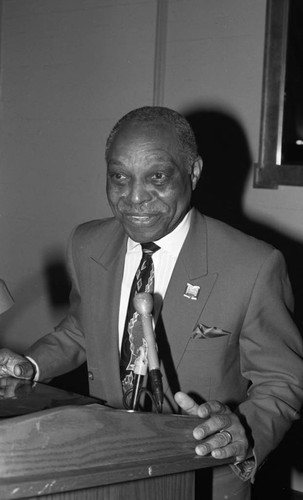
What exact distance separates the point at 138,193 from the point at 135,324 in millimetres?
386

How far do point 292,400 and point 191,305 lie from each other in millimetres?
394

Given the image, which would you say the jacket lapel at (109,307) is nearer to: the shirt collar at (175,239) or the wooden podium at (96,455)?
the shirt collar at (175,239)

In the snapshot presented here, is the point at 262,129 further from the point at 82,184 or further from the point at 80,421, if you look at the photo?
the point at 80,421

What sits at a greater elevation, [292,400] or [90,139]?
[90,139]

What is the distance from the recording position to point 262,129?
163 inches

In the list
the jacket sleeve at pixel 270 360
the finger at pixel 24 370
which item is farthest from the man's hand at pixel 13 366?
the jacket sleeve at pixel 270 360

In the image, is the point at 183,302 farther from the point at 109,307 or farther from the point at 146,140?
the point at 146,140

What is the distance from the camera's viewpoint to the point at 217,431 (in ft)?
5.60

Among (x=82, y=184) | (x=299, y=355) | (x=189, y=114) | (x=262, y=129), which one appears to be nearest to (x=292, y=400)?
(x=299, y=355)

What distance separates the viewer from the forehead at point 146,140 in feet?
7.23

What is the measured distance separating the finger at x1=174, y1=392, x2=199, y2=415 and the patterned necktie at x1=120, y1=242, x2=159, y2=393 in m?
0.60

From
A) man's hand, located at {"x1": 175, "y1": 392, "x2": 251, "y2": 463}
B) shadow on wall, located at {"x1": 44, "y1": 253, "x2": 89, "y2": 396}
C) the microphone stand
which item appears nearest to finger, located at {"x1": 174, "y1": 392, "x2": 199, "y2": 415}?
man's hand, located at {"x1": 175, "y1": 392, "x2": 251, "y2": 463}

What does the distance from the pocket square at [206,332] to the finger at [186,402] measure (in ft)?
1.92

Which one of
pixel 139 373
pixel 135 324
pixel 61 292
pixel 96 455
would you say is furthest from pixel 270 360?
pixel 61 292
